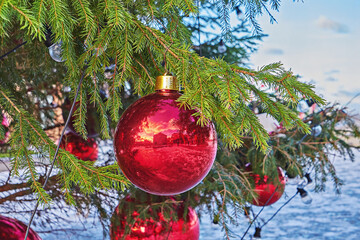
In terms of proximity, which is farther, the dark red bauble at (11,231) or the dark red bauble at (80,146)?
the dark red bauble at (80,146)

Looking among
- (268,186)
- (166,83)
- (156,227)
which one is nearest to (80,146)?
(156,227)

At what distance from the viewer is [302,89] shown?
0.61 meters

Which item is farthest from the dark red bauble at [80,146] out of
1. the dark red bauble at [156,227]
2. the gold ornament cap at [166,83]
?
the gold ornament cap at [166,83]

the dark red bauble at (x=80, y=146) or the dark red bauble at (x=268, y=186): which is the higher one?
the dark red bauble at (x=80, y=146)

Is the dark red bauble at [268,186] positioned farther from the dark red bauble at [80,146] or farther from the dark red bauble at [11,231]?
the dark red bauble at [11,231]

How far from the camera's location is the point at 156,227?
1467 millimetres

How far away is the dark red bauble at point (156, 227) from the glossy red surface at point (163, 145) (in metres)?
0.80

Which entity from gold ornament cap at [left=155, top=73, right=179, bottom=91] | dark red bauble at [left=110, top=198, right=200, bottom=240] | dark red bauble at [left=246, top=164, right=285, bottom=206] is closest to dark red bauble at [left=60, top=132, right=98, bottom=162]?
dark red bauble at [left=110, top=198, right=200, bottom=240]

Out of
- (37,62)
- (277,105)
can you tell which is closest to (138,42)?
(277,105)

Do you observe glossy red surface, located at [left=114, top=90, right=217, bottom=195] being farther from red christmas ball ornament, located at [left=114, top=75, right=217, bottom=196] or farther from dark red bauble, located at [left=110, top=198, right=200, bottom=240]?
dark red bauble, located at [left=110, top=198, right=200, bottom=240]

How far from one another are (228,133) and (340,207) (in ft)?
15.2

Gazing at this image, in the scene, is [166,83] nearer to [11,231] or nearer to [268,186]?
[11,231]

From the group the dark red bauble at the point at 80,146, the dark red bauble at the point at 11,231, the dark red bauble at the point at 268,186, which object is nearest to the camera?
the dark red bauble at the point at 11,231

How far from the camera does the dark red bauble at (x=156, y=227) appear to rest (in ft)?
4.65
